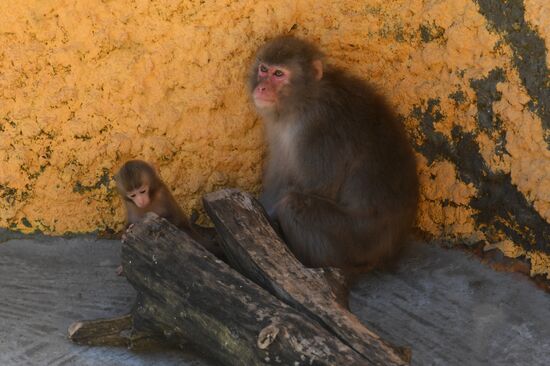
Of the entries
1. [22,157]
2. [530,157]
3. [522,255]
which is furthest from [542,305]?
[22,157]

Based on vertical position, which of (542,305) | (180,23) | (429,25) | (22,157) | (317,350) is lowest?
(22,157)

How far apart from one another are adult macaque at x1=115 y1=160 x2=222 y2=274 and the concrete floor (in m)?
0.29

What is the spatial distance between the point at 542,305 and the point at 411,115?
113 cm

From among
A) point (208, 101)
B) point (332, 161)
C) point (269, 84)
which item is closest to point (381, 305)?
point (332, 161)

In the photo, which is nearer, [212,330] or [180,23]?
[212,330]

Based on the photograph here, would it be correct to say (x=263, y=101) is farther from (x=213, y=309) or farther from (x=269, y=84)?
(x=213, y=309)

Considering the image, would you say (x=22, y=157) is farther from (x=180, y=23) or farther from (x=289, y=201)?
(x=289, y=201)

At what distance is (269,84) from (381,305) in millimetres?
1137

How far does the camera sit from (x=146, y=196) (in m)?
3.90

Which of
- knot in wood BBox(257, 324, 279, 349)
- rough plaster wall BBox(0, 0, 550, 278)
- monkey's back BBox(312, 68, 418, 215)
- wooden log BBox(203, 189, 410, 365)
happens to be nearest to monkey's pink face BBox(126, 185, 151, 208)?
wooden log BBox(203, 189, 410, 365)

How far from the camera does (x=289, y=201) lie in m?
3.93

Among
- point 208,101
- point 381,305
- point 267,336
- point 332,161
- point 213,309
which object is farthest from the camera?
point 208,101

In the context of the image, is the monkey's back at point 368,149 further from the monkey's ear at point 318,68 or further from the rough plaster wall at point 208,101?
the rough plaster wall at point 208,101

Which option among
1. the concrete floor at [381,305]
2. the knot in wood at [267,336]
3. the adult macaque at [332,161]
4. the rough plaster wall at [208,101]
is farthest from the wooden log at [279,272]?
the rough plaster wall at [208,101]
